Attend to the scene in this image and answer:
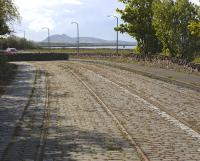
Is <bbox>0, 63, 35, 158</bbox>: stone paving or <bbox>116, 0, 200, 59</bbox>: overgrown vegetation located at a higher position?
<bbox>116, 0, 200, 59</bbox>: overgrown vegetation

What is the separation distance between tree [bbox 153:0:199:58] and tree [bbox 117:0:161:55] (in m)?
9.80

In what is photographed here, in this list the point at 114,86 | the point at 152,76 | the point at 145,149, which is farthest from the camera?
the point at 152,76

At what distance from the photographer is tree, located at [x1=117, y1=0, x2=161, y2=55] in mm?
58906

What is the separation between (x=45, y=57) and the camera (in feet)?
242

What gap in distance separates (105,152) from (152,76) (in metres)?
24.7

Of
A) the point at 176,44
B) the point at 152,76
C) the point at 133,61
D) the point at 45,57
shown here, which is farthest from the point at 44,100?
the point at 45,57

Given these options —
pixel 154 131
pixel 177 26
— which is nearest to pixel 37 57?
pixel 177 26

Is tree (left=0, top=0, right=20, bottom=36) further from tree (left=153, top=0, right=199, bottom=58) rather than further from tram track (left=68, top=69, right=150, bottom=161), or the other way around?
tram track (left=68, top=69, right=150, bottom=161)

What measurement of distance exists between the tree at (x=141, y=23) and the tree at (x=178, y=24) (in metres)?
9.80

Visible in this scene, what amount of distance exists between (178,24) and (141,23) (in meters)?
13.1

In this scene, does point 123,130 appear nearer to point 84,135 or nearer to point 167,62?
point 84,135

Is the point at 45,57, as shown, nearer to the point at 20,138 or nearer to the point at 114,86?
the point at 114,86

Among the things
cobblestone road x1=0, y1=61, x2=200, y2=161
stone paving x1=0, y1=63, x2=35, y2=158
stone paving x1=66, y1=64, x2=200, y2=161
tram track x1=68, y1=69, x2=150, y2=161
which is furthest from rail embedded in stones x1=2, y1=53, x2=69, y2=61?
stone paving x1=66, y1=64, x2=200, y2=161

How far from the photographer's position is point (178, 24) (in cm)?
4653
